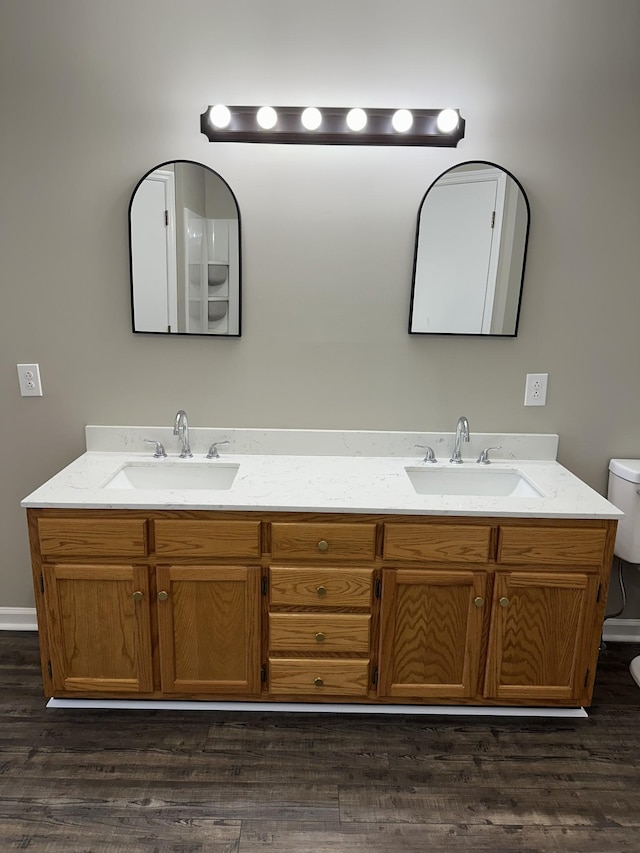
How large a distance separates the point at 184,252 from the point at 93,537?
1070mm

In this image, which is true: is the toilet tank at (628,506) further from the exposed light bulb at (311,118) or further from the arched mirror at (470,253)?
the exposed light bulb at (311,118)

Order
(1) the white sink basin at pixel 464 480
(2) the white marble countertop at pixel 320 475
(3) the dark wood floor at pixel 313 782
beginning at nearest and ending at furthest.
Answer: (3) the dark wood floor at pixel 313 782
(2) the white marble countertop at pixel 320 475
(1) the white sink basin at pixel 464 480

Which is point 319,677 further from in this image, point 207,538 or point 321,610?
point 207,538

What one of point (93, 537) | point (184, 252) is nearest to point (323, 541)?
point (93, 537)

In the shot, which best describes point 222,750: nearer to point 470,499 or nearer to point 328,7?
point 470,499

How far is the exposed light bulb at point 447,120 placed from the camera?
191 cm

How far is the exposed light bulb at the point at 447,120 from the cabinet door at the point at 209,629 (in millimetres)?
1603

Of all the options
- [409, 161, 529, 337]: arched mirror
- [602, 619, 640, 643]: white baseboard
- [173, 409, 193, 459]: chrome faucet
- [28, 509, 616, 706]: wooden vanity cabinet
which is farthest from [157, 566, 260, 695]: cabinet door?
[602, 619, 640, 643]: white baseboard

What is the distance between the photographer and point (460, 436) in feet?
7.27

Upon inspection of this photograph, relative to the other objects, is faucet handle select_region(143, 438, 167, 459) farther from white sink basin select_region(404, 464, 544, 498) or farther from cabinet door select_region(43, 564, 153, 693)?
white sink basin select_region(404, 464, 544, 498)

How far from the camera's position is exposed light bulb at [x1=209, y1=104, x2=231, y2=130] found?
192 centimetres

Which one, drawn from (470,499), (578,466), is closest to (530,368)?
(578,466)

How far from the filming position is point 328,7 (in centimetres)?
197

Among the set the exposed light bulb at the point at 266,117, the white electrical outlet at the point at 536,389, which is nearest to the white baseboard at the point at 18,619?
the exposed light bulb at the point at 266,117
